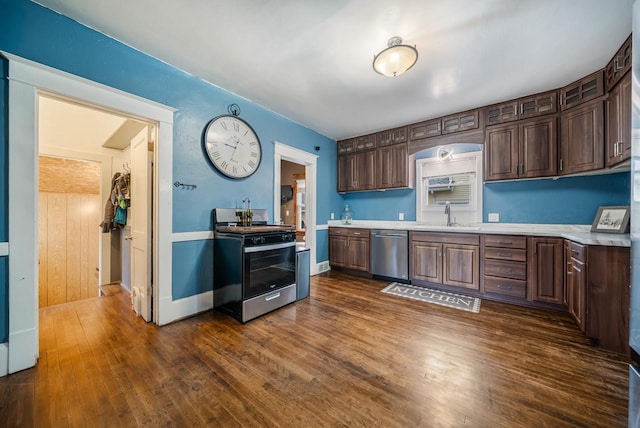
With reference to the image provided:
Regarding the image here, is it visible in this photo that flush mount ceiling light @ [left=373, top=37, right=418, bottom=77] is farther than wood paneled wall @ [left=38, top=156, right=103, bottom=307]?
No

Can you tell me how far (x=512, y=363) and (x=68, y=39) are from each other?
4233mm

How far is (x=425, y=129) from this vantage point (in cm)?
378

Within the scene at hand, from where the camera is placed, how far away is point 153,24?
74.3 inches

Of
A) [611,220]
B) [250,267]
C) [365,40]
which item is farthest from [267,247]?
[611,220]

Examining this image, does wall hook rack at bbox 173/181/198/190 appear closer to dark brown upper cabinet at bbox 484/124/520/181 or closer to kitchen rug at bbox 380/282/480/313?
kitchen rug at bbox 380/282/480/313

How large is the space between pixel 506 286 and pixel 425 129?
252 centimetres

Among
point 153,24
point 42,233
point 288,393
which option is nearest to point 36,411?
point 288,393

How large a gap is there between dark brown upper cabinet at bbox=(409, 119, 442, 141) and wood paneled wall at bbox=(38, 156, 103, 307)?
5233 millimetres

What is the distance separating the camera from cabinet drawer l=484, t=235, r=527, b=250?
2818 millimetres

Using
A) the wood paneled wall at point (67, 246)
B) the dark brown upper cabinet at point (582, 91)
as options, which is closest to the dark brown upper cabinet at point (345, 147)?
the dark brown upper cabinet at point (582, 91)

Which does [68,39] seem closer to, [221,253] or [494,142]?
[221,253]

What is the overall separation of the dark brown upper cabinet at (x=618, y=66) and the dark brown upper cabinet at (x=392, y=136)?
7.11ft

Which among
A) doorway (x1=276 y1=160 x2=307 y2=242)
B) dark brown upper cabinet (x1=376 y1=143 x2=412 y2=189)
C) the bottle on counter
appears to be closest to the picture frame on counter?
dark brown upper cabinet (x1=376 y1=143 x2=412 y2=189)

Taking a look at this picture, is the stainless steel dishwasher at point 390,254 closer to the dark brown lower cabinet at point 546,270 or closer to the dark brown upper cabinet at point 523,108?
the dark brown lower cabinet at point 546,270
